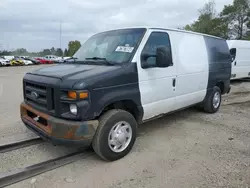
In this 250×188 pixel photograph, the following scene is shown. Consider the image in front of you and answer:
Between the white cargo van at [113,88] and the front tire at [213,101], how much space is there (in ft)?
3.09

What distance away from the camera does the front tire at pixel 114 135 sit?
324 centimetres

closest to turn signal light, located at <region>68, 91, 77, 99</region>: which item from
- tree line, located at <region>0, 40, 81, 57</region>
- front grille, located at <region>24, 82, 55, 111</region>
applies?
front grille, located at <region>24, 82, 55, 111</region>

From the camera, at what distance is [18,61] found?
1471 inches

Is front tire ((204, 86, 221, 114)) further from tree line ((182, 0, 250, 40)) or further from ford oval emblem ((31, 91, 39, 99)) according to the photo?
tree line ((182, 0, 250, 40))

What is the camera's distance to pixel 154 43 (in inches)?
156

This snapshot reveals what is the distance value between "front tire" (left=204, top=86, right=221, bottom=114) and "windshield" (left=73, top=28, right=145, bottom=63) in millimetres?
2927

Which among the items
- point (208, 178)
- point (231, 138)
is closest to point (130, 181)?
point (208, 178)

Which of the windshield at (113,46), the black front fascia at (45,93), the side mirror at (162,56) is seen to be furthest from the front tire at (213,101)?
the black front fascia at (45,93)

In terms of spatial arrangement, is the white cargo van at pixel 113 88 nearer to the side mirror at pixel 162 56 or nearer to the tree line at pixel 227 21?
the side mirror at pixel 162 56

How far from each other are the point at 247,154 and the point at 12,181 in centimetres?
365

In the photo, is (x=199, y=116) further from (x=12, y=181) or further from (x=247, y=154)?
(x=12, y=181)

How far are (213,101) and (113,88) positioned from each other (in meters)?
3.71

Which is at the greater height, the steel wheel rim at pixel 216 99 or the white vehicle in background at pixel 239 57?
the white vehicle in background at pixel 239 57

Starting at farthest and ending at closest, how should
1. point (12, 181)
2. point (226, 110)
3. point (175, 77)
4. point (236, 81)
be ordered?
point (236, 81)
point (226, 110)
point (175, 77)
point (12, 181)
